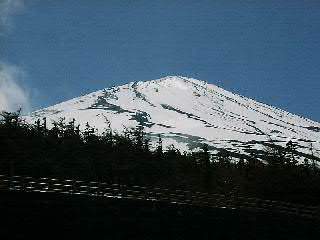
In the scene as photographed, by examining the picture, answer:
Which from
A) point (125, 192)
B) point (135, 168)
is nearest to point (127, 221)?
point (125, 192)

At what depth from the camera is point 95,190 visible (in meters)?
29.5

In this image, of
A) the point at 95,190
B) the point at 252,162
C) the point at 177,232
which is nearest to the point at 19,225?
the point at 95,190

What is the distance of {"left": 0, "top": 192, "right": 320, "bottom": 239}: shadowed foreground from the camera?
951 inches

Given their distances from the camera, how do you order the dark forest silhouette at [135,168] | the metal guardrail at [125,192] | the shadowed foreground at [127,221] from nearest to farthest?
the shadowed foreground at [127,221] → the metal guardrail at [125,192] → the dark forest silhouette at [135,168]

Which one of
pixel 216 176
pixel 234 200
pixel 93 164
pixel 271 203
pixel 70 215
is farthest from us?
pixel 216 176

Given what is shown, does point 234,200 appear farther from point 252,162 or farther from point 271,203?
point 252,162

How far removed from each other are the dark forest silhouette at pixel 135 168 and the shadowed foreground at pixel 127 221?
31519 millimetres

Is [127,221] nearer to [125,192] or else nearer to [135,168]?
[125,192]

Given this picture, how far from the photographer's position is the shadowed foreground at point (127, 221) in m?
24.2

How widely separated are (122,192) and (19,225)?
7.57 metres

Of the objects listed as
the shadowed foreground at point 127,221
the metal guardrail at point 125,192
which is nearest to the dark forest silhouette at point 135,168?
the metal guardrail at point 125,192

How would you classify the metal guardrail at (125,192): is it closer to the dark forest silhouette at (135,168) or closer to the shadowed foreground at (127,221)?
the shadowed foreground at (127,221)

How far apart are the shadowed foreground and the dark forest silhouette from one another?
3152 centimetres

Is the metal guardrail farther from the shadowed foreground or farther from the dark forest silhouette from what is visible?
the dark forest silhouette
